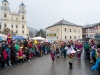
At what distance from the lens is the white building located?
8631 centimetres

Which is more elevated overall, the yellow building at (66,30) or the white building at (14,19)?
the white building at (14,19)

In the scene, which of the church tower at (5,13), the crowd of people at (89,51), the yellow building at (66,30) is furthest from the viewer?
the church tower at (5,13)

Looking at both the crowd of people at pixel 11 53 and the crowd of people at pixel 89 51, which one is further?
the crowd of people at pixel 11 53

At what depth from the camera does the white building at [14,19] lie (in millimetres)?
86312

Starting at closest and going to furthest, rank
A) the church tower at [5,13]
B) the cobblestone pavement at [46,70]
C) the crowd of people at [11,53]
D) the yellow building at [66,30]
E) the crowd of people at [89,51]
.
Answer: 1. the crowd of people at [89,51]
2. the cobblestone pavement at [46,70]
3. the crowd of people at [11,53]
4. the yellow building at [66,30]
5. the church tower at [5,13]

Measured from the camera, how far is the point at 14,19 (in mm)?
92812

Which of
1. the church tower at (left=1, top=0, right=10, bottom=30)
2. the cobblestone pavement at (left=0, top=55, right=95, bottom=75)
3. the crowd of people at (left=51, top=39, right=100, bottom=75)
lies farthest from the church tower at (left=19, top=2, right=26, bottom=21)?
the cobblestone pavement at (left=0, top=55, right=95, bottom=75)

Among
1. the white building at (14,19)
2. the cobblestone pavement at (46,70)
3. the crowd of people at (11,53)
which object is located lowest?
the cobblestone pavement at (46,70)

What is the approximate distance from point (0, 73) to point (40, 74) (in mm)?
2666

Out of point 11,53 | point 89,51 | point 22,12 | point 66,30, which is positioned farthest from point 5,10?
point 89,51

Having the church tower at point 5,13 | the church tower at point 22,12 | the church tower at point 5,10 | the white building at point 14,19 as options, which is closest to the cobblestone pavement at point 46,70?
the white building at point 14,19

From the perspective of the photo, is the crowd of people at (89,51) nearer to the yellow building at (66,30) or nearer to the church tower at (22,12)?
the yellow building at (66,30)

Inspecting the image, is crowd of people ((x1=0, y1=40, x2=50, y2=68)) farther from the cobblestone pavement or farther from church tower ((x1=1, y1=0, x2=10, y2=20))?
church tower ((x1=1, y1=0, x2=10, y2=20))

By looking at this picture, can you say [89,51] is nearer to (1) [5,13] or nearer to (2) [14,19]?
(1) [5,13]
